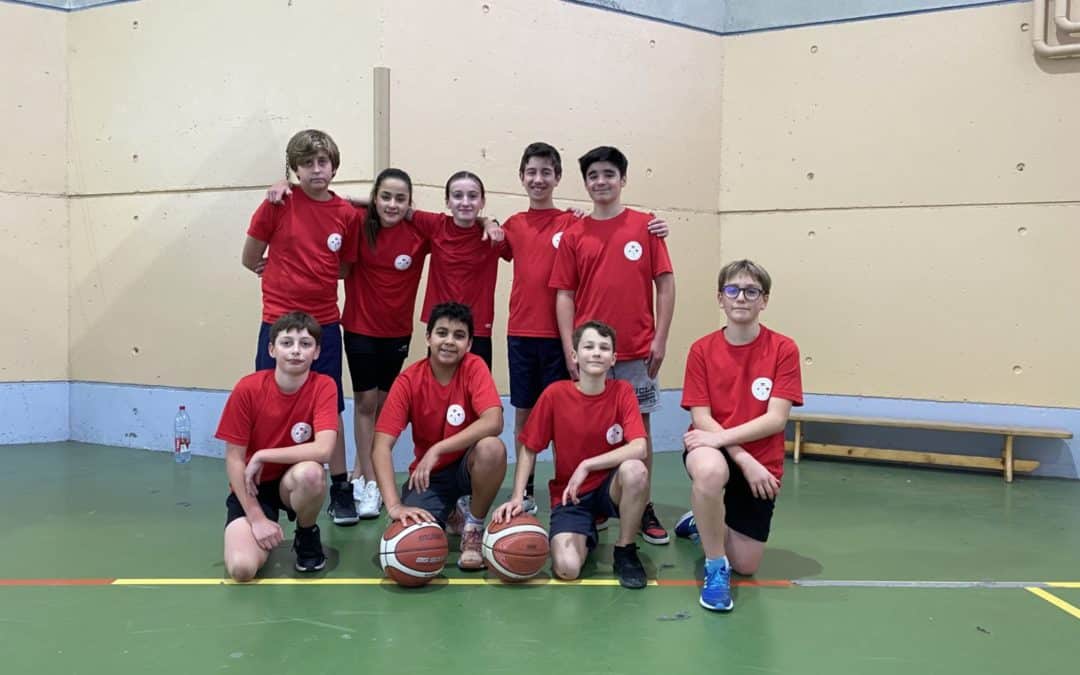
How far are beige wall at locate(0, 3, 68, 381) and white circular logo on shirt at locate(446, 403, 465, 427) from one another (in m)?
4.15

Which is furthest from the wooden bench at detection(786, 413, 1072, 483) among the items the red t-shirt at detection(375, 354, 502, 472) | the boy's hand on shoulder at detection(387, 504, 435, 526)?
the boy's hand on shoulder at detection(387, 504, 435, 526)

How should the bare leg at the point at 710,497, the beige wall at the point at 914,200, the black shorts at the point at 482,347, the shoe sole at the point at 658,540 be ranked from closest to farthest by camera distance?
the bare leg at the point at 710,497
the shoe sole at the point at 658,540
the black shorts at the point at 482,347
the beige wall at the point at 914,200

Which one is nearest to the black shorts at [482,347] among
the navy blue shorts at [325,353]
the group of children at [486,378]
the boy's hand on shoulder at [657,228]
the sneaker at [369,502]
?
the group of children at [486,378]

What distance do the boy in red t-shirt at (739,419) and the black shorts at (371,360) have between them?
1.70 m

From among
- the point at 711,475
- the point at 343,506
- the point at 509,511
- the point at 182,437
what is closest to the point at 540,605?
the point at 509,511

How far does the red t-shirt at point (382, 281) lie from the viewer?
4629mm

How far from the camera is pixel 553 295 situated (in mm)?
4508

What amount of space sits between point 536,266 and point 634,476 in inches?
54.5

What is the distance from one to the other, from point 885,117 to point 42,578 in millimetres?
5734

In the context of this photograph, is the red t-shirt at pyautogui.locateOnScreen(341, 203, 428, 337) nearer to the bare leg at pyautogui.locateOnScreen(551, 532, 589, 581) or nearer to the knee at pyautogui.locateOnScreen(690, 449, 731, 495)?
the bare leg at pyautogui.locateOnScreen(551, 532, 589, 581)

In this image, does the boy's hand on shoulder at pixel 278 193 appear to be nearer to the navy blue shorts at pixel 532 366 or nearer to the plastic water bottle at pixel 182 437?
the navy blue shorts at pixel 532 366

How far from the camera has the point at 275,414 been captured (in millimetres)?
3633

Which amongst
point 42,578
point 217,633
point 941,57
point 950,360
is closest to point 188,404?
point 42,578

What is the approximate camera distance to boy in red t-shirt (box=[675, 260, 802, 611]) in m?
3.39
